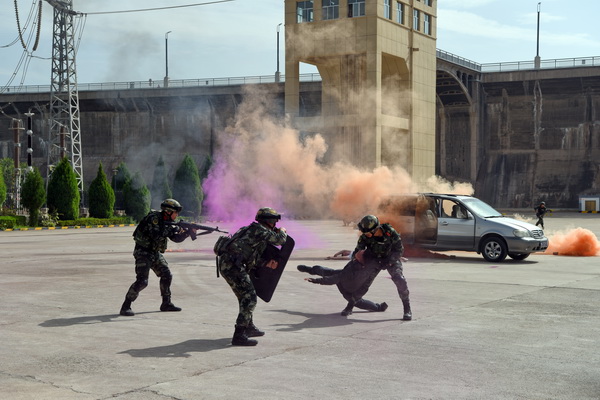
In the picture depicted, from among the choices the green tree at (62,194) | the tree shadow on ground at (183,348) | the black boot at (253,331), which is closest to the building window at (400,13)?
the green tree at (62,194)

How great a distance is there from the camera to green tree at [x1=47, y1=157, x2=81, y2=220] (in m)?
42.6

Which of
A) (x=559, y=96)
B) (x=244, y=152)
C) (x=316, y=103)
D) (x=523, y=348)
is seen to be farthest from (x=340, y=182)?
(x=559, y=96)

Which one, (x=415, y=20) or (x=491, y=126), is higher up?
(x=415, y=20)

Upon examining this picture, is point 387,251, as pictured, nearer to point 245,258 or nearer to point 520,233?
point 245,258

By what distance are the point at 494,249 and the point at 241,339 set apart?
469 inches

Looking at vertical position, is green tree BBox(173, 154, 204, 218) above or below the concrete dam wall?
below

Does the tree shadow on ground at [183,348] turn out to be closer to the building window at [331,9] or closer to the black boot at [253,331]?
the black boot at [253,331]

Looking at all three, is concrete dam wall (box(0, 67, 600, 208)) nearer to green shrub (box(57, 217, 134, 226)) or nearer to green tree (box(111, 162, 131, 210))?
green tree (box(111, 162, 131, 210))

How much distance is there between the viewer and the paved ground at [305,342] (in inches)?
254

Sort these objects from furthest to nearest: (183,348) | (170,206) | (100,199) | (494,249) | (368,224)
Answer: (100,199) → (494,249) → (170,206) → (368,224) → (183,348)

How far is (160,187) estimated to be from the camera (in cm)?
5528

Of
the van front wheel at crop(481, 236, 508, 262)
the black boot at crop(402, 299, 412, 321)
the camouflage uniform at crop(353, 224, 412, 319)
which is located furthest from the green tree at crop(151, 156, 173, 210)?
the black boot at crop(402, 299, 412, 321)

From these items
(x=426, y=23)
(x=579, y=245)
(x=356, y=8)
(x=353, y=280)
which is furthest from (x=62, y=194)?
(x=353, y=280)

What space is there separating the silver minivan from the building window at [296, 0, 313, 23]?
1837 centimetres
